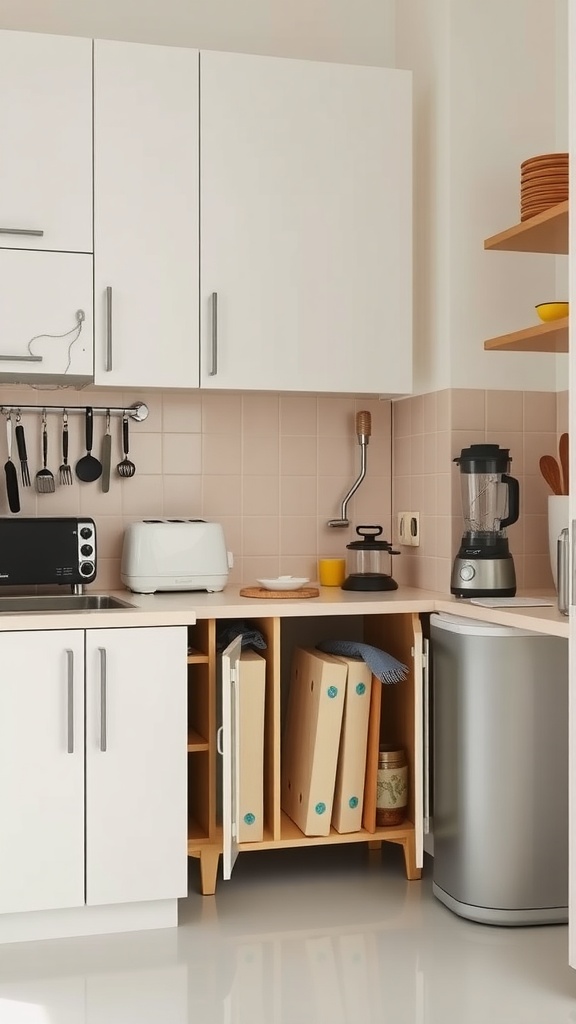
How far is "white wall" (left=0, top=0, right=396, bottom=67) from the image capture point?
324cm

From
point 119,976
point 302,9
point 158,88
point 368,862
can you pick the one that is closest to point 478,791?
point 368,862

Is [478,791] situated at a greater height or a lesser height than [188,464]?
lesser

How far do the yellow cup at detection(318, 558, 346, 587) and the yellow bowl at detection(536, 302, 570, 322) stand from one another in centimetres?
103

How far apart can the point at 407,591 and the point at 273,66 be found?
152 centimetres

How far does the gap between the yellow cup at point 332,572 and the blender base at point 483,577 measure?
0.52 metres

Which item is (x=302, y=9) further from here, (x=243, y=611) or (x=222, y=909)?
(x=222, y=909)

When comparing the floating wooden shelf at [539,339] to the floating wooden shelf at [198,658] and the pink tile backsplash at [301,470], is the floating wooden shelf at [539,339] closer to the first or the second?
the pink tile backsplash at [301,470]

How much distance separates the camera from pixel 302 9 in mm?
3424

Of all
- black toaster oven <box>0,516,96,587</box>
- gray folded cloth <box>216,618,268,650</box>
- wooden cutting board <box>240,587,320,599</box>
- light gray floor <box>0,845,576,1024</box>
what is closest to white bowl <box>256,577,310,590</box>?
wooden cutting board <box>240,587,320,599</box>

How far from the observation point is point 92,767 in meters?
2.52

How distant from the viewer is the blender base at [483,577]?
2.83 m

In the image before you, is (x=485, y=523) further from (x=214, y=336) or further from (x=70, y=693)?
(x=70, y=693)

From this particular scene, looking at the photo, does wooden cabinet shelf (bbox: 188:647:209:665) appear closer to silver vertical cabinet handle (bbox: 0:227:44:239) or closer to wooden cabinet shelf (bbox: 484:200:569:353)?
wooden cabinet shelf (bbox: 484:200:569:353)
